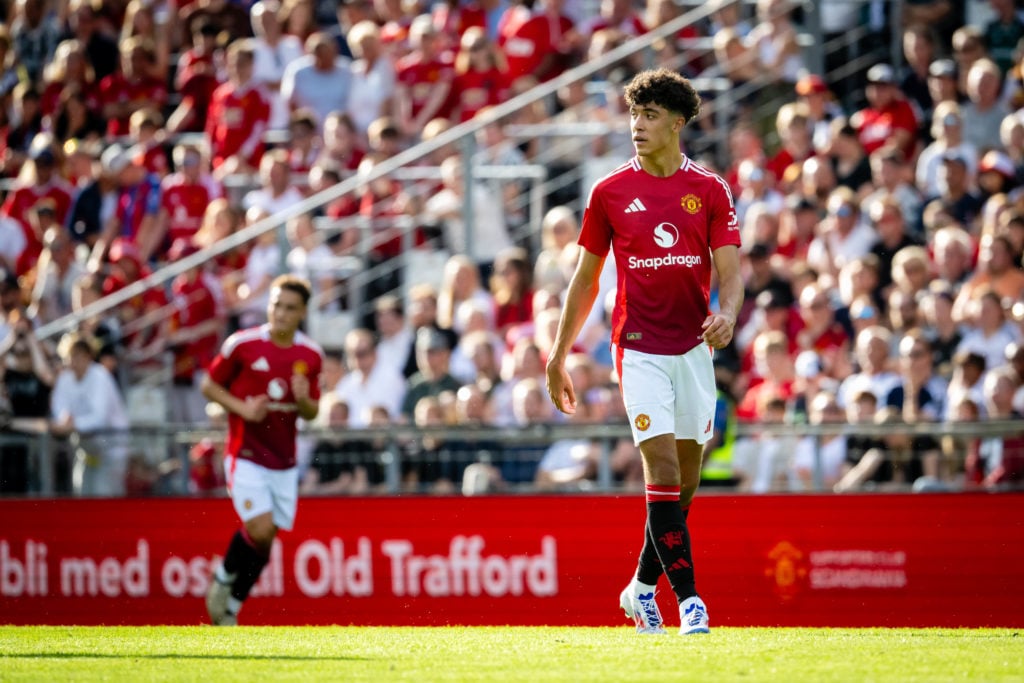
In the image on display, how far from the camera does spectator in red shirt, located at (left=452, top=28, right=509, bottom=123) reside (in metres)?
18.0

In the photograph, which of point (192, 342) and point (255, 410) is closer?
Answer: point (255, 410)

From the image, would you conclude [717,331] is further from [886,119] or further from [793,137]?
[886,119]

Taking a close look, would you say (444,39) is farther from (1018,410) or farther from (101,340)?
(1018,410)

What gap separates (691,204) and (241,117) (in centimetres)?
1176

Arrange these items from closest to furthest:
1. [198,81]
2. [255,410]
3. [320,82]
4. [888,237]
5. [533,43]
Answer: [255,410], [888,237], [533,43], [320,82], [198,81]

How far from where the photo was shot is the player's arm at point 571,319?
27.5 ft

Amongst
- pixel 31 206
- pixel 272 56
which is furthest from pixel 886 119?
pixel 31 206

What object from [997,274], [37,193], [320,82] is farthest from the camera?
[37,193]

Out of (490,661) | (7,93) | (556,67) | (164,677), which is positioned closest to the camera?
(164,677)

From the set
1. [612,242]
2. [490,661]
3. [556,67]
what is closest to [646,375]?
[612,242]

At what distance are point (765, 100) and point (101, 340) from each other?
22.1 feet

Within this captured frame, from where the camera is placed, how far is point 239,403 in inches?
471

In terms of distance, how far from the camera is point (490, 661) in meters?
7.31

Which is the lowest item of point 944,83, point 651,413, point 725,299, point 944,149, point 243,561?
point 243,561
